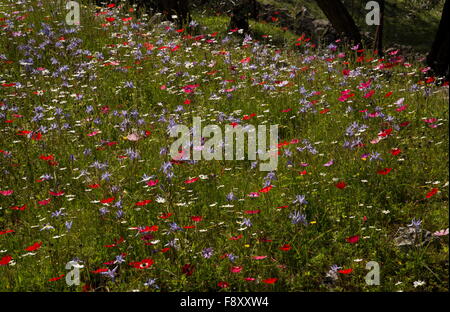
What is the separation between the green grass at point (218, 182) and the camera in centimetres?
353

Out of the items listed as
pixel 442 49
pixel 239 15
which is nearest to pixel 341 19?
pixel 442 49

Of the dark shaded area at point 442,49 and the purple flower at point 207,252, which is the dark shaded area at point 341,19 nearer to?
the dark shaded area at point 442,49

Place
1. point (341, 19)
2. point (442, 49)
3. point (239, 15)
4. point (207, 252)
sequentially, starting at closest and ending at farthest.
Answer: point (207, 252) → point (442, 49) → point (341, 19) → point (239, 15)

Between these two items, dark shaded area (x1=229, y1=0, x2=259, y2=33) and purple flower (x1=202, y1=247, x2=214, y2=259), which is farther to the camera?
dark shaded area (x1=229, y1=0, x2=259, y2=33)

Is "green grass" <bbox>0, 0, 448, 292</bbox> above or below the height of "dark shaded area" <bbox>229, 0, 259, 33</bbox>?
below

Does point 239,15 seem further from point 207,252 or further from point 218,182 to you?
point 207,252

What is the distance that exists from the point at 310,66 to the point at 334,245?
4.16 metres

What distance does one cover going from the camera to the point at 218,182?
4.53 meters

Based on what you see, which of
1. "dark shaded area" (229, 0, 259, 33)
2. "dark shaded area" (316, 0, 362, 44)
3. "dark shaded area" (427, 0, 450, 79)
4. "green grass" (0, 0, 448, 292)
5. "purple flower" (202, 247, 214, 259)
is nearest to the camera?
"purple flower" (202, 247, 214, 259)

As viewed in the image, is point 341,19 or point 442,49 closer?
point 442,49

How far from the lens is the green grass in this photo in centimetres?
353

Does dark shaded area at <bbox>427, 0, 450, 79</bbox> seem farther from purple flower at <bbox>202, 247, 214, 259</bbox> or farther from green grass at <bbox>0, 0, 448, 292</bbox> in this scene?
purple flower at <bbox>202, 247, 214, 259</bbox>

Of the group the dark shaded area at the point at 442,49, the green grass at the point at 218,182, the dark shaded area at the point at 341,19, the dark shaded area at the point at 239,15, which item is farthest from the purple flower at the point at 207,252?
the dark shaded area at the point at 239,15

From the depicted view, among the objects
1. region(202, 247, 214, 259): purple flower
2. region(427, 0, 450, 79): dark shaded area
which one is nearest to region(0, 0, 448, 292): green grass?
region(202, 247, 214, 259): purple flower
